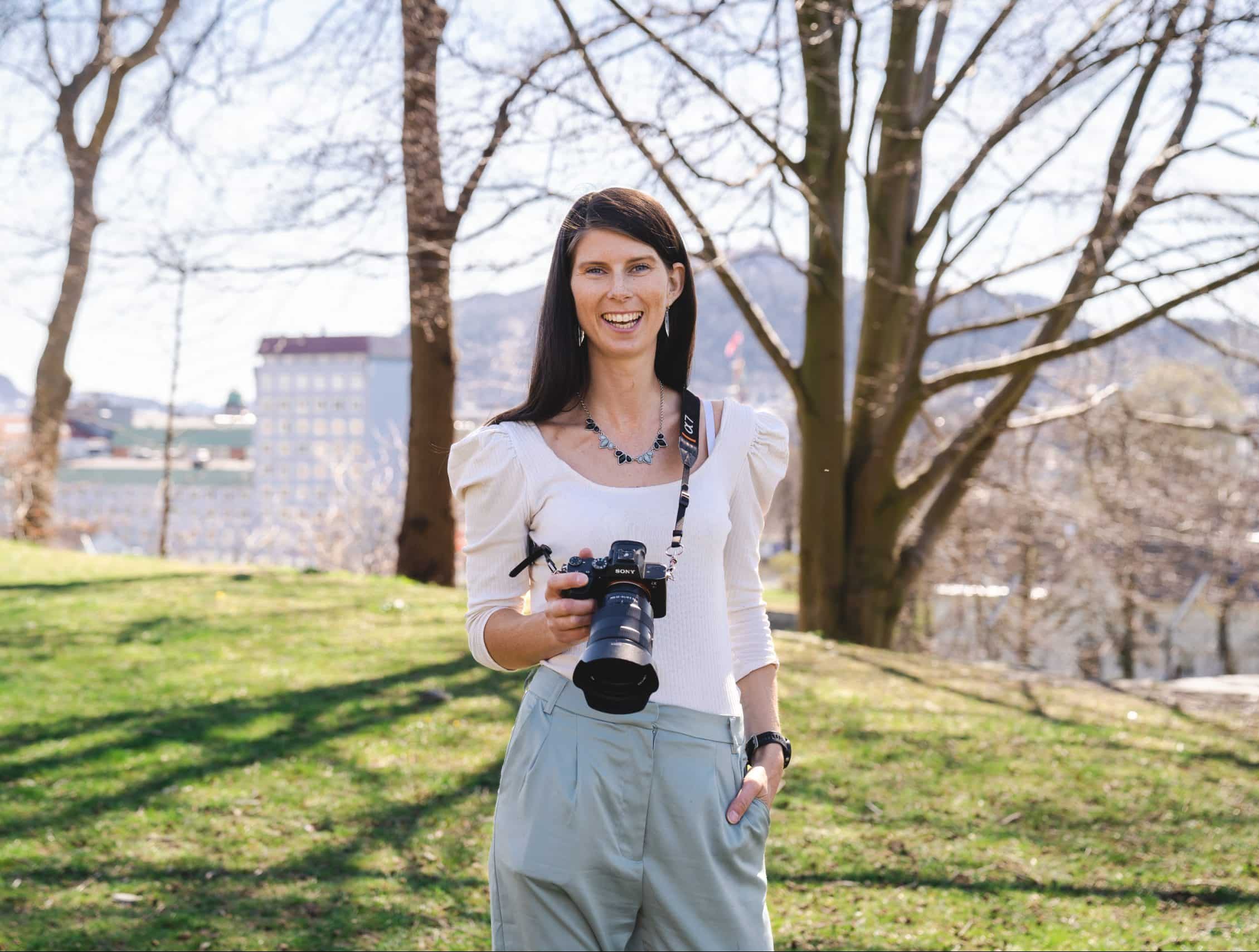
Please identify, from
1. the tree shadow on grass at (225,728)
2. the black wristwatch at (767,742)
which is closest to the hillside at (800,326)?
the tree shadow on grass at (225,728)

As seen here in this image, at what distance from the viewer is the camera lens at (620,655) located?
1683 millimetres

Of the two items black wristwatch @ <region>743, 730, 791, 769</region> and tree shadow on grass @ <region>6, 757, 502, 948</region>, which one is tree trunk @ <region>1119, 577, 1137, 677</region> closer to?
tree shadow on grass @ <region>6, 757, 502, 948</region>

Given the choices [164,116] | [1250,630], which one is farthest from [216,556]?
[1250,630]

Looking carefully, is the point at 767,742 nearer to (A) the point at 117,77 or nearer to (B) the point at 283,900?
(B) the point at 283,900

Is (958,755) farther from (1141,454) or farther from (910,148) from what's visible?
(1141,454)

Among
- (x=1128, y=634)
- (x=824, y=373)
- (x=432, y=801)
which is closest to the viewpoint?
(x=432, y=801)

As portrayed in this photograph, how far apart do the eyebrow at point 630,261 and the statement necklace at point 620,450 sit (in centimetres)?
25

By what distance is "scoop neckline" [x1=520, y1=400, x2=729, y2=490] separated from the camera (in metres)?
2.04

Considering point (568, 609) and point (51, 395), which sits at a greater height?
point (51, 395)

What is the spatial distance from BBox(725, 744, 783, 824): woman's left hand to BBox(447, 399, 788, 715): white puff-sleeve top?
0.34 feet

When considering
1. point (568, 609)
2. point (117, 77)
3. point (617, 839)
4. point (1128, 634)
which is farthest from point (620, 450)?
point (1128, 634)

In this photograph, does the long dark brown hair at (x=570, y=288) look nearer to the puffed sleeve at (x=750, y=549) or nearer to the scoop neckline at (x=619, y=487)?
the scoop neckline at (x=619, y=487)

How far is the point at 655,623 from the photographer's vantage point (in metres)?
2.00

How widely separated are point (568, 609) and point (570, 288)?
71 centimetres
